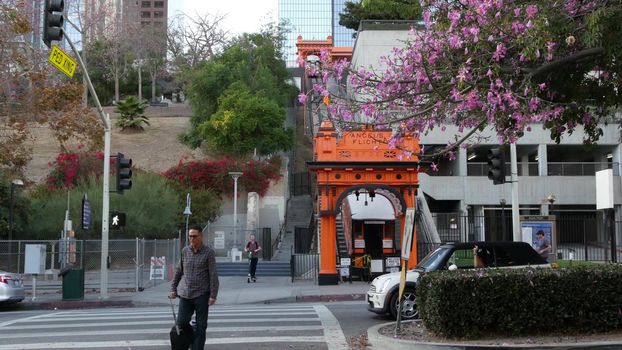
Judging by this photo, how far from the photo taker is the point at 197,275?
8.20 m

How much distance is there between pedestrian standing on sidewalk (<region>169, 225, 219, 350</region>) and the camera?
814 centimetres

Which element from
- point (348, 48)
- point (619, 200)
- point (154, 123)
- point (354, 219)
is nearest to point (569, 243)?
point (619, 200)

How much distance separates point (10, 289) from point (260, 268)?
12380 millimetres

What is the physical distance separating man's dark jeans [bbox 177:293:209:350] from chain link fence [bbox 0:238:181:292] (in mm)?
12993

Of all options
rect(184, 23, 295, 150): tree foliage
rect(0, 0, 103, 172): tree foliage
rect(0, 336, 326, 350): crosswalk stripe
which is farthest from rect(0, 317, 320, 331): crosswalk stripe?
rect(184, 23, 295, 150): tree foliage

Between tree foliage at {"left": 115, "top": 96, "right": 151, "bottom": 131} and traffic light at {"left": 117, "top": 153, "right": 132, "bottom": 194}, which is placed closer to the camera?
traffic light at {"left": 117, "top": 153, "right": 132, "bottom": 194}

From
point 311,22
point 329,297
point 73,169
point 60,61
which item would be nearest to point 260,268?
point 329,297

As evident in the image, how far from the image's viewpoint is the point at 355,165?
2195cm

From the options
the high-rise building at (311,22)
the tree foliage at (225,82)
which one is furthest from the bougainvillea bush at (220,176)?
the high-rise building at (311,22)

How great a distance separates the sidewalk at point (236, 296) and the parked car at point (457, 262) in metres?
6.26

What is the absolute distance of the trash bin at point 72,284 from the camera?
19312 mm

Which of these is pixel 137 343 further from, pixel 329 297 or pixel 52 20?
pixel 329 297

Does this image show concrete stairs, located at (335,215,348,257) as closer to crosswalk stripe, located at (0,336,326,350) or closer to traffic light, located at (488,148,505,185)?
traffic light, located at (488,148,505,185)

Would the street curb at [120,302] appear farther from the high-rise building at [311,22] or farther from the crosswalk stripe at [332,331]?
the high-rise building at [311,22]
